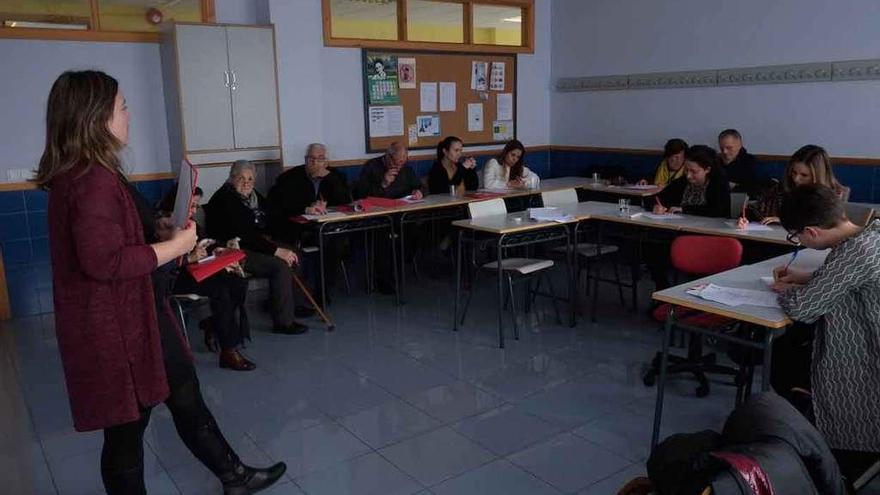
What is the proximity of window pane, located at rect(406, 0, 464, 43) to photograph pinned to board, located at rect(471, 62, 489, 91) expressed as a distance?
32 centimetres

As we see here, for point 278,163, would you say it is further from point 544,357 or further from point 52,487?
point 52,487

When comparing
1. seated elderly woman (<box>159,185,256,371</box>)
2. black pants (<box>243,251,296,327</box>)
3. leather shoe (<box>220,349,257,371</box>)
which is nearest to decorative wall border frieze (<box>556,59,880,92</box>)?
black pants (<box>243,251,296,327</box>)

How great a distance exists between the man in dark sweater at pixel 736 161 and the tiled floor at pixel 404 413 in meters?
1.94

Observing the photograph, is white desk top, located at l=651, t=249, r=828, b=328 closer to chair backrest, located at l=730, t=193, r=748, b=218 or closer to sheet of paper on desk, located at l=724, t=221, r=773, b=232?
sheet of paper on desk, located at l=724, t=221, r=773, b=232

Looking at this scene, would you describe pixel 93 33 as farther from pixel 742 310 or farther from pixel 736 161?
pixel 736 161

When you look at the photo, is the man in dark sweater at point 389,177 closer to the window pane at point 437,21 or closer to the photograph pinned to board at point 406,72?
the photograph pinned to board at point 406,72

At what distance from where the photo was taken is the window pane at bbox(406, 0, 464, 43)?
7270 mm

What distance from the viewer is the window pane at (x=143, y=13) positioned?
553 centimetres

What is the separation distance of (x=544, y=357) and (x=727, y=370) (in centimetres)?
109

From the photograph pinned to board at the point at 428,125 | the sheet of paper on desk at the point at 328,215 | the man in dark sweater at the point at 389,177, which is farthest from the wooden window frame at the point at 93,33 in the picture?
the photograph pinned to board at the point at 428,125

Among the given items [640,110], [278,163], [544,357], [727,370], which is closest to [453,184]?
[278,163]

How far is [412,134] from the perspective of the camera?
23.5ft

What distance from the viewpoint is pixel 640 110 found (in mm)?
7254

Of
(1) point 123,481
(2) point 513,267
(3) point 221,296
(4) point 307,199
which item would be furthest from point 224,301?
(1) point 123,481
